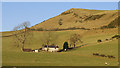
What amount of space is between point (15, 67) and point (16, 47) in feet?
243

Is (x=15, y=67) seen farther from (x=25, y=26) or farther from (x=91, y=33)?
(x=91, y=33)

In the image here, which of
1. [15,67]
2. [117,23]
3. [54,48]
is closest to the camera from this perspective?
[15,67]

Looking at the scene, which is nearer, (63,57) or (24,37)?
(63,57)

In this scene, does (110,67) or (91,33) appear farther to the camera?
(91,33)

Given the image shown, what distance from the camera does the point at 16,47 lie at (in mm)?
102500

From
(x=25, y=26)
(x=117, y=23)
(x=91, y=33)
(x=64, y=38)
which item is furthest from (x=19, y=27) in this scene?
(x=117, y=23)

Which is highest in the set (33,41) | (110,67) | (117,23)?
(117,23)

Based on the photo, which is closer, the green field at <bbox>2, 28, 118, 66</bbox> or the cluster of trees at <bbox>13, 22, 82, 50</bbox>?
the green field at <bbox>2, 28, 118, 66</bbox>

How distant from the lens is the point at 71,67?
110ft

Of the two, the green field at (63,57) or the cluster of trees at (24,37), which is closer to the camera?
the green field at (63,57)

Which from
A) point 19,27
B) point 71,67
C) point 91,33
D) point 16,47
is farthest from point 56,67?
point 91,33

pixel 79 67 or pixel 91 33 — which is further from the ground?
pixel 91 33

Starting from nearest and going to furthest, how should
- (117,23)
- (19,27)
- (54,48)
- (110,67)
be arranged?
(110,67)
(19,27)
(54,48)
(117,23)

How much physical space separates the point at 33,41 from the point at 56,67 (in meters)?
92.0
